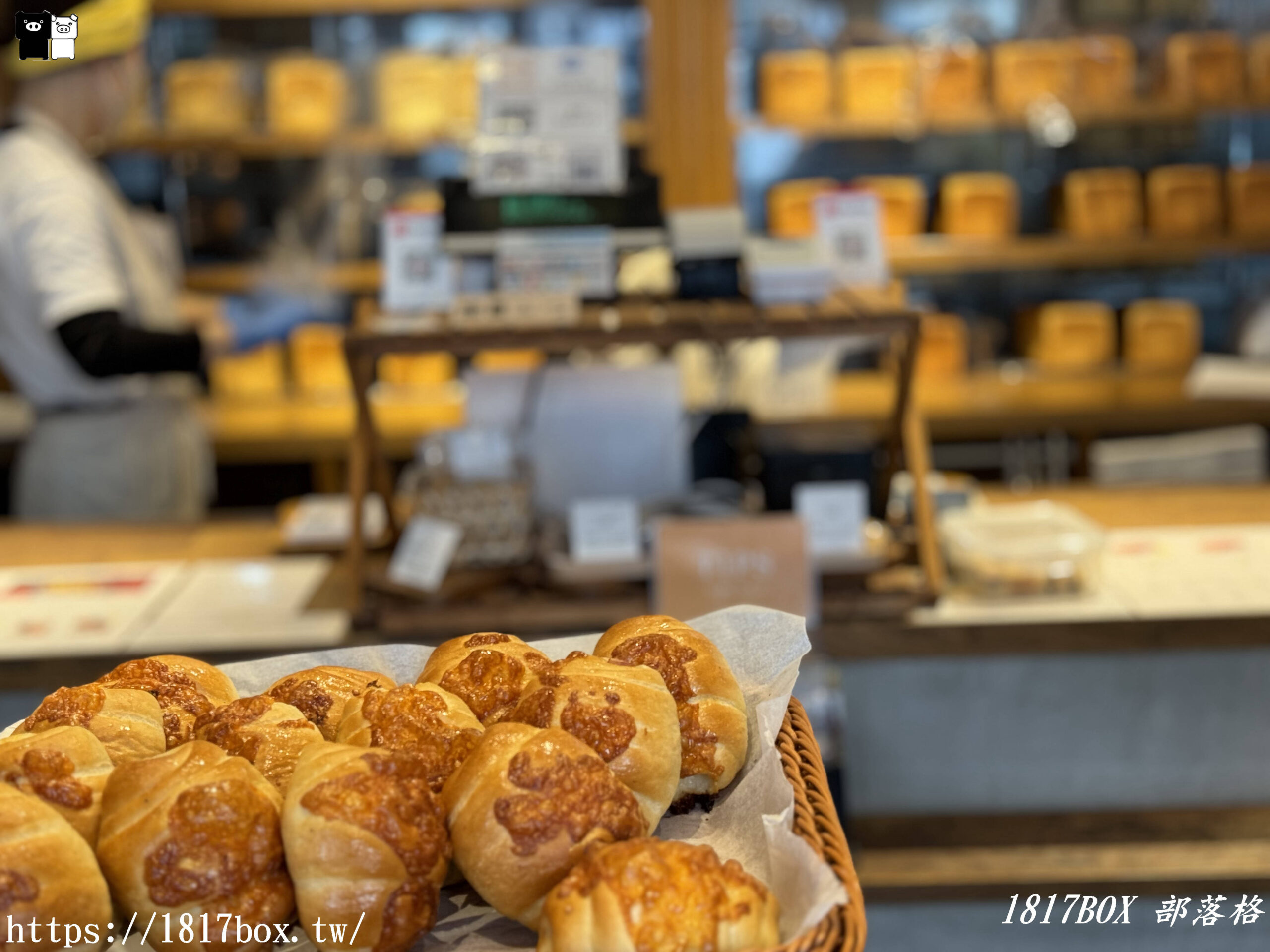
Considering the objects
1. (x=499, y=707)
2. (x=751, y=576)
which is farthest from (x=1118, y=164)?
(x=499, y=707)

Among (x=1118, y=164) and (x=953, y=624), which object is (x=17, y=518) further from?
(x=1118, y=164)

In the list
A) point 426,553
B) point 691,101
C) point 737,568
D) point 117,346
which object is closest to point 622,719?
point 737,568

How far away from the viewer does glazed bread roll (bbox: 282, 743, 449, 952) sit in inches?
27.7

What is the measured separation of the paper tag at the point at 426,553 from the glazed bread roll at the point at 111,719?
0.93 meters

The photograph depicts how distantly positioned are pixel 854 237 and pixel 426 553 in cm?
77

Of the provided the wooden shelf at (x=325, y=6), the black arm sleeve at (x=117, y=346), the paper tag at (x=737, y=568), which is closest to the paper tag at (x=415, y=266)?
the paper tag at (x=737, y=568)

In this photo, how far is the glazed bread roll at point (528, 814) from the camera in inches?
28.7

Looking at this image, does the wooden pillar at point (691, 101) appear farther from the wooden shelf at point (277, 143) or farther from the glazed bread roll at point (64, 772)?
the glazed bread roll at point (64, 772)

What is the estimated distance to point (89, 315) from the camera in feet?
7.58

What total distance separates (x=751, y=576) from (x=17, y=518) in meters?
1.92

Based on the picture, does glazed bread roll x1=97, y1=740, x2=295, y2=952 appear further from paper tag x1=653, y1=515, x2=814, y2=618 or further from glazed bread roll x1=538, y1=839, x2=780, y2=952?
paper tag x1=653, y1=515, x2=814, y2=618

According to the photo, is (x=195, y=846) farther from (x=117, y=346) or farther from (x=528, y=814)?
(x=117, y=346)

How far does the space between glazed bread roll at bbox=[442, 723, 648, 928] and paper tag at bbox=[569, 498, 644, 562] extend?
3.37 ft

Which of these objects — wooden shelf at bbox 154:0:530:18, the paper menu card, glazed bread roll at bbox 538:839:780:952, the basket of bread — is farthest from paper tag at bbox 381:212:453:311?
wooden shelf at bbox 154:0:530:18
